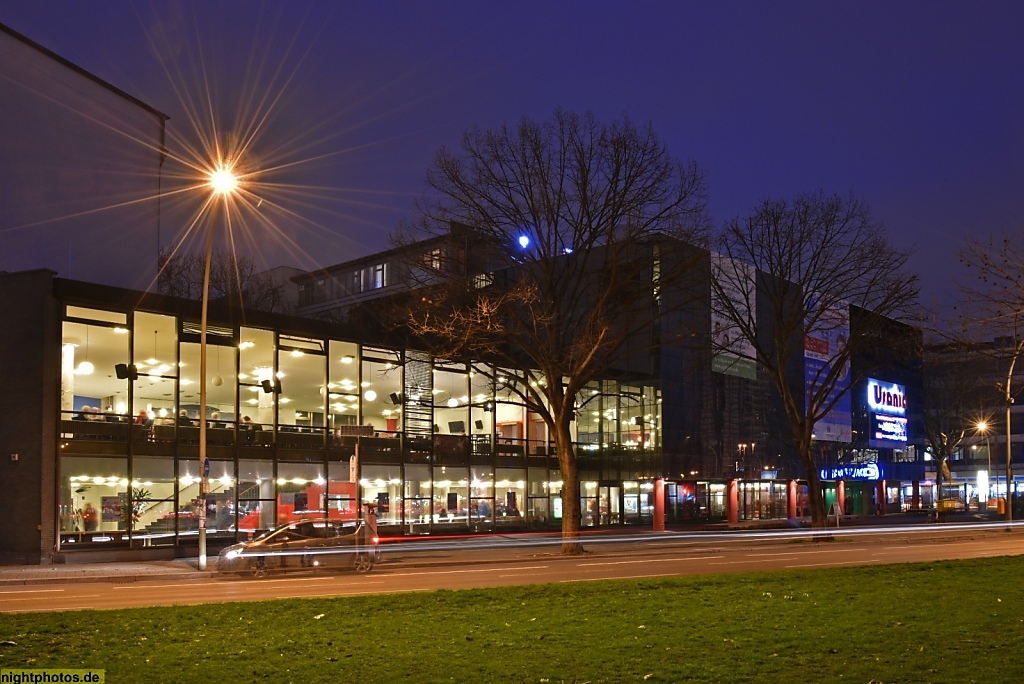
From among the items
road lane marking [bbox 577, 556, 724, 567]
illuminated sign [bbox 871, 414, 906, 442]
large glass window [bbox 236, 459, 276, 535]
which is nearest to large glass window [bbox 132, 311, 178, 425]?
large glass window [bbox 236, 459, 276, 535]

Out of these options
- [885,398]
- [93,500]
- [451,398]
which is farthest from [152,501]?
[885,398]

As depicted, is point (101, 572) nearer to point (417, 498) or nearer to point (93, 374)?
point (93, 374)

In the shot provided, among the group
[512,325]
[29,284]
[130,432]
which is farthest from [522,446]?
[29,284]

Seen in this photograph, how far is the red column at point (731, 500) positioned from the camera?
59.1m

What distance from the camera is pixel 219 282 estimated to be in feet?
215

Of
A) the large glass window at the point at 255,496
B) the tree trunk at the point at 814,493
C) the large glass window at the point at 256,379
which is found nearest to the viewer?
the large glass window at the point at 255,496

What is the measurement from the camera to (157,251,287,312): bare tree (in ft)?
199

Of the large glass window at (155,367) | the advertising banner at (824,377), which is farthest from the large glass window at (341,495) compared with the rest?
the advertising banner at (824,377)

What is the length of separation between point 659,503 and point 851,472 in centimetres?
2397

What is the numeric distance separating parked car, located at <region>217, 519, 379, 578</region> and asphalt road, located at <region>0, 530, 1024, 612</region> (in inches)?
20.9

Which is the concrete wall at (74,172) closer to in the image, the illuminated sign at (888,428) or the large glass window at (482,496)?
the large glass window at (482,496)

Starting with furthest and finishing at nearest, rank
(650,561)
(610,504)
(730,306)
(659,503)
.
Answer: (659,503)
(610,504)
(730,306)
(650,561)

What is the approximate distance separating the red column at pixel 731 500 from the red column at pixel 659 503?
263 inches

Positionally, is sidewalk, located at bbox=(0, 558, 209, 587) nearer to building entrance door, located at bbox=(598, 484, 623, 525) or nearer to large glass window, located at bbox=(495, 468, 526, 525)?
large glass window, located at bbox=(495, 468, 526, 525)
